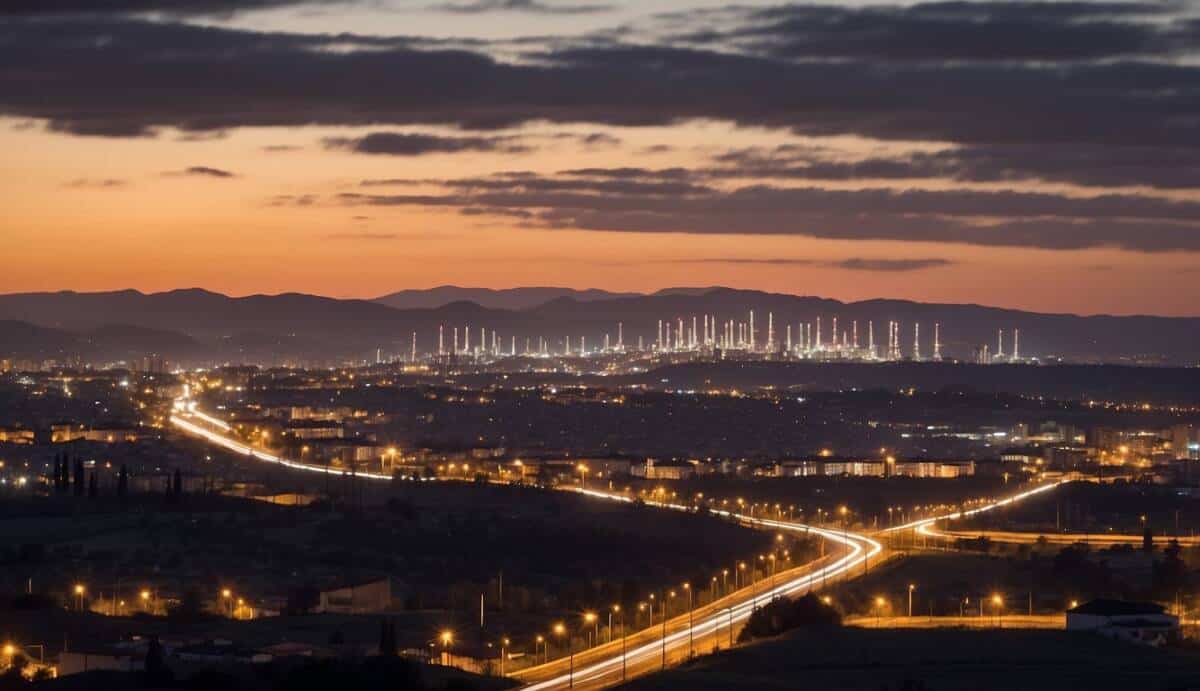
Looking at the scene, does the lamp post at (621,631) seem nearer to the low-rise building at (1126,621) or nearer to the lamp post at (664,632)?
the lamp post at (664,632)

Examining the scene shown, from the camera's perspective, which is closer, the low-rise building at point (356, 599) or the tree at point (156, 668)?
the tree at point (156, 668)

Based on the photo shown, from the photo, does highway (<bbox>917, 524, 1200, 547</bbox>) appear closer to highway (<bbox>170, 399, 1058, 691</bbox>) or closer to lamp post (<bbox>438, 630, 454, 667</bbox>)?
highway (<bbox>170, 399, 1058, 691</bbox>)

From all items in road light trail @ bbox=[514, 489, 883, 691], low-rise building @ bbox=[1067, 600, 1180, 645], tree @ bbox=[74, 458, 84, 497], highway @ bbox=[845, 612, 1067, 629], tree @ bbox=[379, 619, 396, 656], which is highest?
tree @ bbox=[74, 458, 84, 497]

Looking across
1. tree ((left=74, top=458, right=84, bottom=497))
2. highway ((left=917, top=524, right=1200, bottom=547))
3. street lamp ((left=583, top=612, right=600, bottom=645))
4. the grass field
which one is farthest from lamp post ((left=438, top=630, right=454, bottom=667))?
tree ((left=74, top=458, right=84, bottom=497))

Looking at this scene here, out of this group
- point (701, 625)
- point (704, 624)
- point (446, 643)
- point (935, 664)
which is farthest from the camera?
point (704, 624)

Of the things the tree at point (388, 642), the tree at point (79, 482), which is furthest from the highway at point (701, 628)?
the tree at point (79, 482)

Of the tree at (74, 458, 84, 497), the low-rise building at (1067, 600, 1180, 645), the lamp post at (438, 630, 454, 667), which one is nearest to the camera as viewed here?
the lamp post at (438, 630, 454, 667)

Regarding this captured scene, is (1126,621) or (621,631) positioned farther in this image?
(621,631)

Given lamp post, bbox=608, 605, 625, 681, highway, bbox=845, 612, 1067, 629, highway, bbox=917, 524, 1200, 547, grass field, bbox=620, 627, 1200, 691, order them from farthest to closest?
1. highway, bbox=917, 524, 1200, 547
2. highway, bbox=845, 612, 1067, 629
3. lamp post, bbox=608, 605, 625, 681
4. grass field, bbox=620, 627, 1200, 691

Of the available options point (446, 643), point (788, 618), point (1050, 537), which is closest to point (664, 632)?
point (788, 618)

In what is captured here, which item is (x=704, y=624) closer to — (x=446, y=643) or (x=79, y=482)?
(x=446, y=643)

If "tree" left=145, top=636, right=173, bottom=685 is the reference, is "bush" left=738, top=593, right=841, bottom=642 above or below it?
below

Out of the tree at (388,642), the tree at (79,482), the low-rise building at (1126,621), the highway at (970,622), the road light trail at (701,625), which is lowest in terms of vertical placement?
the highway at (970,622)
